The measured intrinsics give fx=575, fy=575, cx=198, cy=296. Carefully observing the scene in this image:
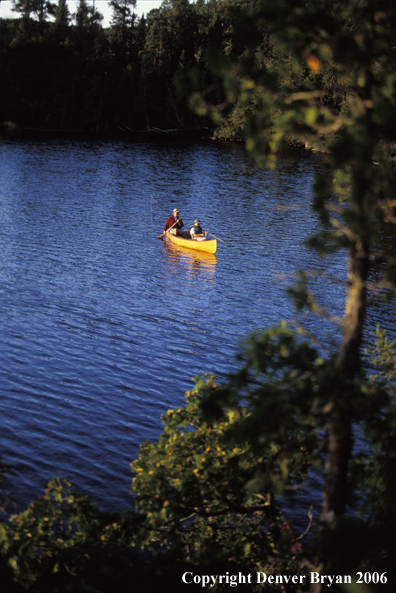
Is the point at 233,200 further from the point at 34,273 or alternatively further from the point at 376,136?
the point at 376,136

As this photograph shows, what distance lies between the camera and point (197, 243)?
28766 millimetres

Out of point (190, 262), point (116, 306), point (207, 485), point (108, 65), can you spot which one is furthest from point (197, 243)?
point (108, 65)

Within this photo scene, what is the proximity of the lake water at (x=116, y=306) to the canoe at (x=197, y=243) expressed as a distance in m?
0.57

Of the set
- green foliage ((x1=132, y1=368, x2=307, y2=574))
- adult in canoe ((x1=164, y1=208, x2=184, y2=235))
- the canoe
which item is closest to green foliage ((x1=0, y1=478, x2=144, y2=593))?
green foliage ((x1=132, y1=368, x2=307, y2=574))

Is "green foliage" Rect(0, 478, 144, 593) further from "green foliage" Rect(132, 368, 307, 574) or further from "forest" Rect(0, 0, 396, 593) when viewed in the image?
"green foliage" Rect(132, 368, 307, 574)

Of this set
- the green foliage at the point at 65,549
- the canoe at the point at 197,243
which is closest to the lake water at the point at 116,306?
the canoe at the point at 197,243

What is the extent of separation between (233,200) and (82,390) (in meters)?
29.4

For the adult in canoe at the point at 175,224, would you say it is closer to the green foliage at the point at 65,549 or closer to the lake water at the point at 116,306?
the lake water at the point at 116,306

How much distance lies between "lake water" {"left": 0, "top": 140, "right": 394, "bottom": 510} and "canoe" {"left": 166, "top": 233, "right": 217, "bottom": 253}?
568 millimetres

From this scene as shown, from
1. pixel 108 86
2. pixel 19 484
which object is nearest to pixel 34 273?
pixel 19 484

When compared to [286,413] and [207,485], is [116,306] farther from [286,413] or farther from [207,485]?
[286,413]

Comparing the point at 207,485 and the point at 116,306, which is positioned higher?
the point at 207,485

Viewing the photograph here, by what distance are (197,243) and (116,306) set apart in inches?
354

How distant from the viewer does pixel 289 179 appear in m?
50.8
